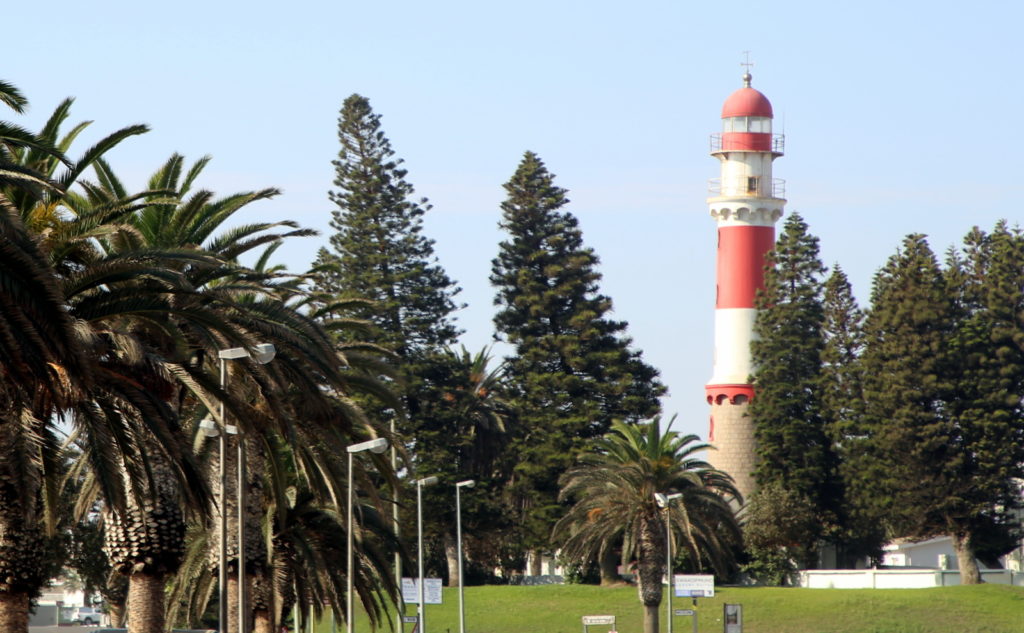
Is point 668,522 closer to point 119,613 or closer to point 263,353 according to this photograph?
point 119,613

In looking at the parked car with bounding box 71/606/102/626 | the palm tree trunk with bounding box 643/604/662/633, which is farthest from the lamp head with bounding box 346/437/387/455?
the parked car with bounding box 71/606/102/626

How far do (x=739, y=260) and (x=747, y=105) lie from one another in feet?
22.4

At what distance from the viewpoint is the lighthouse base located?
70.4 m

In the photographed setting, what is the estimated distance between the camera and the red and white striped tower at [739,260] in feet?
229

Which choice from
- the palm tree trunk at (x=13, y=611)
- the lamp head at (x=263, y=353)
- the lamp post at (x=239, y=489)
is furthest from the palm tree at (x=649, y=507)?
the palm tree trunk at (x=13, y=611)

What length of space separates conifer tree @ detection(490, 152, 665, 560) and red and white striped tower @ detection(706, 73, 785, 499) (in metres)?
3.11

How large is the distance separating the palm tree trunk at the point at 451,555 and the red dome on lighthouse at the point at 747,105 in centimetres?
2143

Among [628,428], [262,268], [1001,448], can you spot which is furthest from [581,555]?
[262,268]

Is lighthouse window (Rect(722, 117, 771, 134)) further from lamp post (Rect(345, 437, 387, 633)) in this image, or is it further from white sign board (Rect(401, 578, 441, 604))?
lamp post (Rect(345, 437, 387, 633))

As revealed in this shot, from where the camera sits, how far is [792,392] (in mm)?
68875

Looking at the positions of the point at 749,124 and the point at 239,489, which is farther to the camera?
the point at 749,124

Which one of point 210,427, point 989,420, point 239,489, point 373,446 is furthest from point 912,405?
point 210,427

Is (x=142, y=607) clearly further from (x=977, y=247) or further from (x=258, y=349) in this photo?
(x=977, y=247)

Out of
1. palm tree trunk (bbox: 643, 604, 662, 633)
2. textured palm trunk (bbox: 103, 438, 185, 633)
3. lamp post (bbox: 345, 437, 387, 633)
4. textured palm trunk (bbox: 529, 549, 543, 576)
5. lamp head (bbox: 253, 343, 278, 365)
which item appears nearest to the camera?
lamp head (bbox: 253, 343, 278, 365)
